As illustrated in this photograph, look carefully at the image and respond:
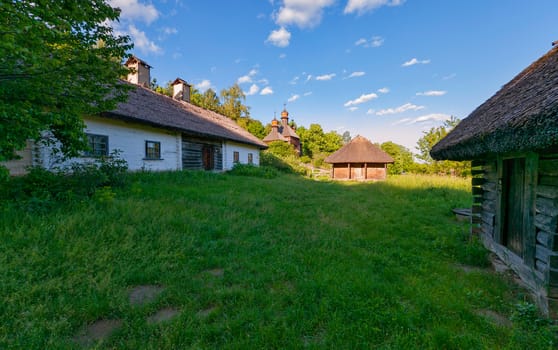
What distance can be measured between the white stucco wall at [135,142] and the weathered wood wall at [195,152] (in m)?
0.54

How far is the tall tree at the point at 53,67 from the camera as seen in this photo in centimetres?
304

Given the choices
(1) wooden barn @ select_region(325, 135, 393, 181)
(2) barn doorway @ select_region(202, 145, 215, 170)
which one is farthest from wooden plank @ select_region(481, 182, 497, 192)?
(1) wooden barn @ select_region(325, 135, 393, 181)

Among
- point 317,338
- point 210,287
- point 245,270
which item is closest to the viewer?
point 317,338

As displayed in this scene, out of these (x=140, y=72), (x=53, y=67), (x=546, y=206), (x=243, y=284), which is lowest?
(x=243, y=284)

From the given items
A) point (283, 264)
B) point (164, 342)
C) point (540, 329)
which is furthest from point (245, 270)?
point (540, 329)

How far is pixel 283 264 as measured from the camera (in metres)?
3.61

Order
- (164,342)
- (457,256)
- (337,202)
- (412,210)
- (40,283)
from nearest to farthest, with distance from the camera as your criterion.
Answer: (164,342) < (40,283) < (457,256) < (412,210) < (337,202)

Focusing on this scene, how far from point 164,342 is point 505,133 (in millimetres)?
4317

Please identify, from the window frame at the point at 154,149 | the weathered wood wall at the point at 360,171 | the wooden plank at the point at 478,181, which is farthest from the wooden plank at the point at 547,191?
the weathered wood wall at the point at 360,171

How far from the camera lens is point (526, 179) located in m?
3.31

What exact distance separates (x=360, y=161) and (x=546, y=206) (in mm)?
18973

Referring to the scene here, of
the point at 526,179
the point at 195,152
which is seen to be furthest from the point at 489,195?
the point at 195,152

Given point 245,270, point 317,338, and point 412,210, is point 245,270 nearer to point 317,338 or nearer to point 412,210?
point 317,338

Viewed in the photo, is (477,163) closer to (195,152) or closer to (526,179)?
(526,179)
